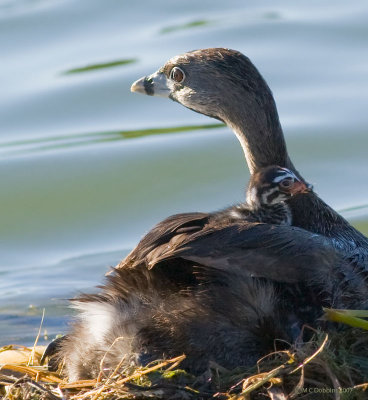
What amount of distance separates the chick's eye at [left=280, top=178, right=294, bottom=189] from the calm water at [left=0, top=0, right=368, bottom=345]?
2.57 m

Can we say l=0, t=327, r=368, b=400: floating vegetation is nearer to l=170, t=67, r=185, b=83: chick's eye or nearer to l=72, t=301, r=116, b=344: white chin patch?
l=72, t=301, r=116, b=344: white chin patch

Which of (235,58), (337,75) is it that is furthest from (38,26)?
(235,58)

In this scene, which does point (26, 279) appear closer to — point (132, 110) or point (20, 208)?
point (20, 208)

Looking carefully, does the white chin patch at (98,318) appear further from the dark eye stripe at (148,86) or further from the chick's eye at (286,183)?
the dark eye stripe at (148,86)

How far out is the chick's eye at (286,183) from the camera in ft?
20.7

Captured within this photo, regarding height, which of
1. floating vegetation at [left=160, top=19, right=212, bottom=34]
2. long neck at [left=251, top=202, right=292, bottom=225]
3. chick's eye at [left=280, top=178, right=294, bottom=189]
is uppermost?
floating vegetation at [left=160, top=19, right=212, bottom=34]

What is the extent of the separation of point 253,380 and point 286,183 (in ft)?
4.13

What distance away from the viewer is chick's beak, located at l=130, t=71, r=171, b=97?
24.3 ft

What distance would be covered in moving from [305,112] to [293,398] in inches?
260

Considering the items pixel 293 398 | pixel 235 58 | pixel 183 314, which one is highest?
pixel 235 58

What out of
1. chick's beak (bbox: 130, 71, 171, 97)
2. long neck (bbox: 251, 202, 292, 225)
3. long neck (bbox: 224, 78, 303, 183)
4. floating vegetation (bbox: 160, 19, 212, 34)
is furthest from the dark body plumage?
floating vegetation (bbox: 160, 19, 212, 34)

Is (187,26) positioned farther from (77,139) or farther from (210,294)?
(210,294)

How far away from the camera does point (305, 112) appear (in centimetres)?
1176

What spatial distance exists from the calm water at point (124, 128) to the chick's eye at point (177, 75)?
6.46ft
